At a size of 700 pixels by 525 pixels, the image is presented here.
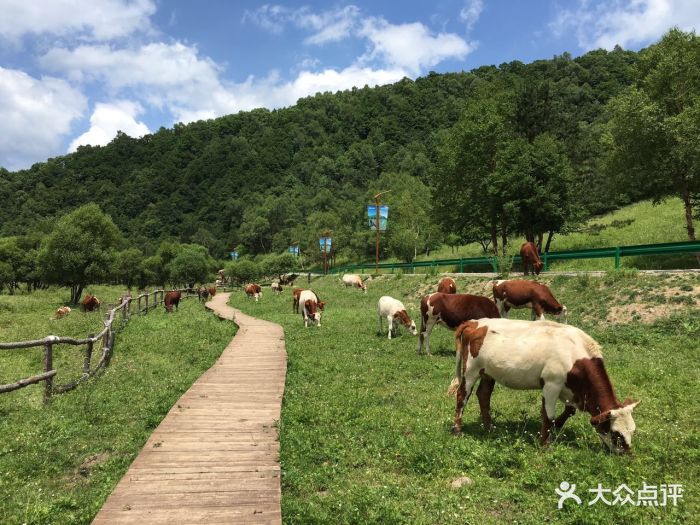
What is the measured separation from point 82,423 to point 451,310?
33.8 feet

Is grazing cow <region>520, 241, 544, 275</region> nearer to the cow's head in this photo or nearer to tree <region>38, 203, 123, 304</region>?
the cow's head

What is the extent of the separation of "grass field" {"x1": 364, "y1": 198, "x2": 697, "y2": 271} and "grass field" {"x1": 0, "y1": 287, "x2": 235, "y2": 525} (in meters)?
22.9

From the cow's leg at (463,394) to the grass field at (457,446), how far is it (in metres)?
0.27

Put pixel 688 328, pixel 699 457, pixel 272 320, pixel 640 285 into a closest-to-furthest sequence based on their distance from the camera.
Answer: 1. pixel 699 457
2. pixel 688 328
3. pixel 640 285
4. pixel 272 320

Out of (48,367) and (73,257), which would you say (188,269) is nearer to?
(73,257)

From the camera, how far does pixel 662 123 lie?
2644cm

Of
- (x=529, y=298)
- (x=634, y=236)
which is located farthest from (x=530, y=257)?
(x=634, y=236)

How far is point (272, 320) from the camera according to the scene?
86.5 ft

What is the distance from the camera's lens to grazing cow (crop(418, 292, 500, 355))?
45.1 feet

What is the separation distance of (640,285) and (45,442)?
19.8m

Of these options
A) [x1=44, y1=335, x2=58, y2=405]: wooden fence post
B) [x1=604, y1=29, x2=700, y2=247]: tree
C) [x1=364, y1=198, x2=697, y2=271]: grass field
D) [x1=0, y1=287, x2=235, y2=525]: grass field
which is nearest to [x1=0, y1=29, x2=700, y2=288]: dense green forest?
[x1=604, y1=29, x2=700, y2=247]: tree

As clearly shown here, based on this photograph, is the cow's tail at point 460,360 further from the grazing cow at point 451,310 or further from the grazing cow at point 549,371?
the grazing cow at point 451,310

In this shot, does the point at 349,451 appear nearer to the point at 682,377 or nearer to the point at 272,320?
the point at 682,377

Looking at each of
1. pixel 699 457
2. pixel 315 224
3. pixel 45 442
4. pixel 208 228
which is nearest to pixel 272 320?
pixel 45 442
